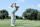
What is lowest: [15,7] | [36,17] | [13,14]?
[36,17]

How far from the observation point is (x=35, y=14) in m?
55.8

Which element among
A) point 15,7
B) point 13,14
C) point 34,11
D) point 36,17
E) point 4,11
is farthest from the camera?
point 4,11

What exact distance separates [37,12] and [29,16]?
24.3ft

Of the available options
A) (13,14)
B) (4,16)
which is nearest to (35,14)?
(4,16)

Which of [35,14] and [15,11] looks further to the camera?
[35,14]

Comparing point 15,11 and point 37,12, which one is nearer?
point 15,11

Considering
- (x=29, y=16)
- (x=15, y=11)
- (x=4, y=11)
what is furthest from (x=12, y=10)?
(x=4, y=11)

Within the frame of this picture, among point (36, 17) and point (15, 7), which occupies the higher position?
point (15, 7)

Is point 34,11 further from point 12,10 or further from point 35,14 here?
point 12,10

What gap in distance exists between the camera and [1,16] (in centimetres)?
5569

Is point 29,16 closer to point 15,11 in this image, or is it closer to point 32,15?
point 32,15

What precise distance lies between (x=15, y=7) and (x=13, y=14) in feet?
3.55

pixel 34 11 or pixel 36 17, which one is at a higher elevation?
pixel 34 11

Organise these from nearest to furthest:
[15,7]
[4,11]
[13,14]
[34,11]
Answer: [15,7]
[13,14]
[34,11]
[4,11]
